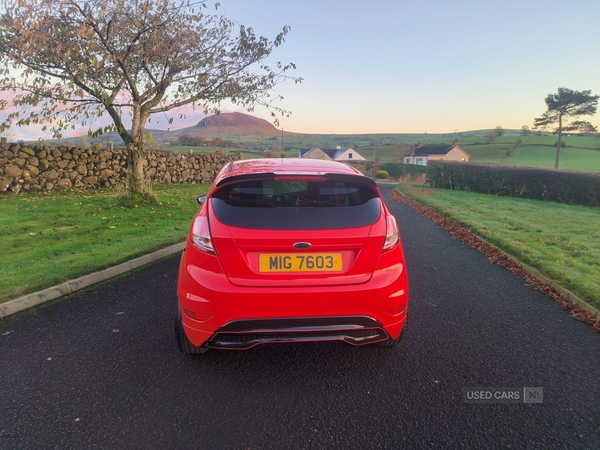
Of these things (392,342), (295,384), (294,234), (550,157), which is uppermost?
(550,157)

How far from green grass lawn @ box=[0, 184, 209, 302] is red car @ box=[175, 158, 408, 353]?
3098 millimetres

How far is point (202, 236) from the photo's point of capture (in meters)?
2.88

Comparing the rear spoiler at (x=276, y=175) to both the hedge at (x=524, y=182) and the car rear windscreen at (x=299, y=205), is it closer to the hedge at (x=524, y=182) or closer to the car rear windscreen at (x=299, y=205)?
the car rear windscreen at (x=299, y=205)

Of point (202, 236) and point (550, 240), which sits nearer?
point (202, 236)

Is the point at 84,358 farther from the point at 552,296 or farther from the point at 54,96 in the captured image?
the point at 54,96

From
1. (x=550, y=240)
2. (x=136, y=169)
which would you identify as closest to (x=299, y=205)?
(x=550, y=240)

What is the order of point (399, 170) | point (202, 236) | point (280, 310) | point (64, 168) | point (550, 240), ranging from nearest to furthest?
point (280, 310) < point (202, 236) < point (550, 240) < point (64, 168) < point (399, 170)

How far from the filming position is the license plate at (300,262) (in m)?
2.79

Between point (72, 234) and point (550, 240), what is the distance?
→ 9776mm

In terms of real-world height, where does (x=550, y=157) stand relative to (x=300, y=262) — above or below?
above

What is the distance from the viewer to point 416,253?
7.29 metres

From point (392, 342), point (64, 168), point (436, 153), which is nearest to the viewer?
point (392, 342)

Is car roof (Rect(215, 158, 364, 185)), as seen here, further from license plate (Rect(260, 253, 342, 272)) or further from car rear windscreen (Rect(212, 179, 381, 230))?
license plate (Rect(260, 253, 342, 272))

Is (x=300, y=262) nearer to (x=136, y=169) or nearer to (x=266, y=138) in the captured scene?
(x=136, y=169)
